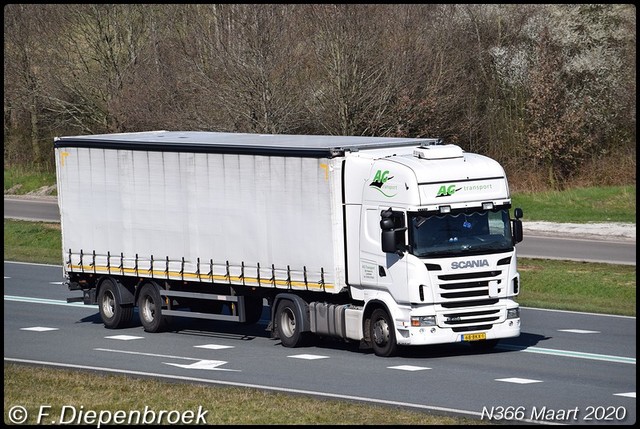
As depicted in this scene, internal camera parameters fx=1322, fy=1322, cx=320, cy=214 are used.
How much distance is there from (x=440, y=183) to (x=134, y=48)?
36.7 metres

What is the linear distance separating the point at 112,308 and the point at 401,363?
7341mm

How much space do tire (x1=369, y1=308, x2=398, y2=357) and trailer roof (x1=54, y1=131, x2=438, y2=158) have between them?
9.04 ft

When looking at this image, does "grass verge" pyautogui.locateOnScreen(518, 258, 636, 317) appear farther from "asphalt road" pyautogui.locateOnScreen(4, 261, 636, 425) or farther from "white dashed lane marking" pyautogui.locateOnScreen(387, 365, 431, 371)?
"white dashed lane marking" pyautogui.locateOnScreen(387, 365, 431, 371)

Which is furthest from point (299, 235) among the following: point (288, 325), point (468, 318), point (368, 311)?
point (468, 318)

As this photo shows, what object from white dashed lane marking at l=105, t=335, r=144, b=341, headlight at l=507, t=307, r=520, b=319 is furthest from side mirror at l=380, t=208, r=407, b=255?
white dashed lane marking at l=105, t=335, r=144, b=341

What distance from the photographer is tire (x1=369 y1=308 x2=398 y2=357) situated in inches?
842

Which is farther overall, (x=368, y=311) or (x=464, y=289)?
(x=368, y=311)

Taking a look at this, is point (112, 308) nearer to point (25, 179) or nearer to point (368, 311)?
point (368, 311)

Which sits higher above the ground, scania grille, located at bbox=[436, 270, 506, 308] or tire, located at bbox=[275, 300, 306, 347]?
scania grille, located at bbox=[436, 270, 506, 308]

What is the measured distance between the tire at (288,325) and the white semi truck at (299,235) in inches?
1.5

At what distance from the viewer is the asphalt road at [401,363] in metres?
17.2

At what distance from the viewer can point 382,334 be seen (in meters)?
21.6

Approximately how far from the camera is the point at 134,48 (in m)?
55.8

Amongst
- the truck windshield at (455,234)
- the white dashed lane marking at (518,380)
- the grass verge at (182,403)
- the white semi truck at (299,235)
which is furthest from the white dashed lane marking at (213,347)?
the white dashed lane marking at (518,380)
